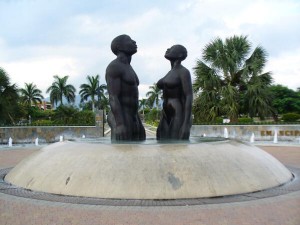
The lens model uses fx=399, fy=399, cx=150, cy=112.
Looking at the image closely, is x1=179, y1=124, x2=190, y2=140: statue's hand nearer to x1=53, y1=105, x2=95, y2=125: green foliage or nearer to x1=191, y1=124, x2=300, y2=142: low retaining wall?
x1=191, y1=124, x2=300, y2=142: low retaining wall

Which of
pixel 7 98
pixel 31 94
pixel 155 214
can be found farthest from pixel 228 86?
pixel 31 94

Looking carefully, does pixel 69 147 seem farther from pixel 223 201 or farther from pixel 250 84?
pixel 250 84

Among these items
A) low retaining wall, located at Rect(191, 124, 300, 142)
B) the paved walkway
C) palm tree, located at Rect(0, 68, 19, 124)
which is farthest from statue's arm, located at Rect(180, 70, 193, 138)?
palm tree, located at Rect(0, 68, 19, 124)

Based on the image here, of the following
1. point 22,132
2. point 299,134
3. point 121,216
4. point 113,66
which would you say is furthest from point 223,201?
point 22,132

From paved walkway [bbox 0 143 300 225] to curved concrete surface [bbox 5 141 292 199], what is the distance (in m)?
0.63

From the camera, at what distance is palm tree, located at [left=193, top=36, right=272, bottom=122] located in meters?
26.4

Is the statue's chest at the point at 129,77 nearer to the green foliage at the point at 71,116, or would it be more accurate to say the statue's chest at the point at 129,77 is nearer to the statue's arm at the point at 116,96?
the statue's arm at the point at 116,96

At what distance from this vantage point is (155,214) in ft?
17.8

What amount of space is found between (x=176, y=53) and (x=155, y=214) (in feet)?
16.6

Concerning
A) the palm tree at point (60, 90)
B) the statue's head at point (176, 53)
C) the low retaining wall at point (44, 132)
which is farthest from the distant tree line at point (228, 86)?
the palm tree at point (60, 90)

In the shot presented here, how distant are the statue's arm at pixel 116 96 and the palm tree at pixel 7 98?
771 inches

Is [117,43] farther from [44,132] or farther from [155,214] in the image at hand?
[44,132]

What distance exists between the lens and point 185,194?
252 inches

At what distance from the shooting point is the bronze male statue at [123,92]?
8844mm
